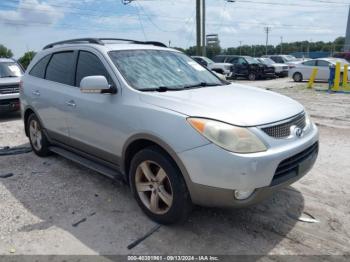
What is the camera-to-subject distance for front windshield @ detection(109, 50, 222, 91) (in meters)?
3.78

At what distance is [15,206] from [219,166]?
2.55 m

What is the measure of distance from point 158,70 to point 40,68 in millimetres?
2453

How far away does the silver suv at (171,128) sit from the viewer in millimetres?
2848

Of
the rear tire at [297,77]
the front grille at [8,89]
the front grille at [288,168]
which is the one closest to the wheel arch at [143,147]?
the front grille at [288,168]

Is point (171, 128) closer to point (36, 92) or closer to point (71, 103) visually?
point (71, 103)

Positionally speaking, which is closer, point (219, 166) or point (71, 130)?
point (219, 166)

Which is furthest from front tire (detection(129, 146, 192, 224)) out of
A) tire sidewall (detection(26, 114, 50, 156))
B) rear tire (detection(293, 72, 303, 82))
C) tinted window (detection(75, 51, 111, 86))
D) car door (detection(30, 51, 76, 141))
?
rear tire (detection(293, 72, 303, 82))

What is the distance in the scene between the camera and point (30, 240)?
323 centimetres

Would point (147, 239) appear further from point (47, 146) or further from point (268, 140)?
point (47, 146)

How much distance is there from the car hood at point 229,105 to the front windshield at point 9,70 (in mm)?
8025

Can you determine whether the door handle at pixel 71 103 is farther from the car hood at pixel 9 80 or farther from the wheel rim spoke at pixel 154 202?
the car hood at pixel 9 80

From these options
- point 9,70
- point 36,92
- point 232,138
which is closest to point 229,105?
point 232,138

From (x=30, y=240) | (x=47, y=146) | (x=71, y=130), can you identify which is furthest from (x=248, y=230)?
(x=47, y=146)

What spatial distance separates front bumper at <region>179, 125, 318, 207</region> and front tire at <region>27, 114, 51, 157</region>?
3279 millimetres
